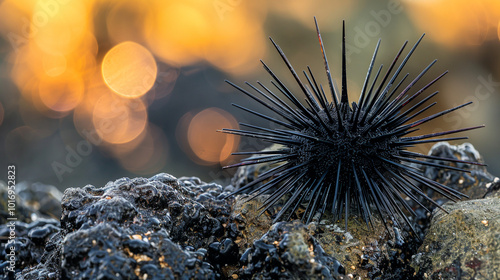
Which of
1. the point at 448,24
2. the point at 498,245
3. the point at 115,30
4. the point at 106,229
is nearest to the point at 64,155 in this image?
the point at 115,30

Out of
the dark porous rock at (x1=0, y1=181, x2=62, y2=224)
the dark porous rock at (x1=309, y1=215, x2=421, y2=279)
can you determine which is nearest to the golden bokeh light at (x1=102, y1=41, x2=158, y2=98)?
the dark porous rock at (x1=0, y1=181, x2=62, y2=224)

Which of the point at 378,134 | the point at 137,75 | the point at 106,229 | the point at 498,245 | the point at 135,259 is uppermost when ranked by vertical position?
the point at 137,75

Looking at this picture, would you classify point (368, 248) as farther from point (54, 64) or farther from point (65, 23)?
point (54, 64)

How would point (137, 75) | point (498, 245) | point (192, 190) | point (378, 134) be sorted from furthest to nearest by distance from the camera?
1. point (137, 75)
2. point (192, 190)
3. point (378, 134)
4. point (498, 245)

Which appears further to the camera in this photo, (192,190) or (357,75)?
(357,75)

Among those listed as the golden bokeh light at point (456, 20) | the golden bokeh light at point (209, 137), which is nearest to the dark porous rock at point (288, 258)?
the golden bokeh light at point (209, 137)

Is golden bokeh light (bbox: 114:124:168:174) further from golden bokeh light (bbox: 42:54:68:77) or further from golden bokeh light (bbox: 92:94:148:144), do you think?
golden bokeh light (bbox: 42:54:68:77)

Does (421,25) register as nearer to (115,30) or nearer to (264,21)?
(264,21)
